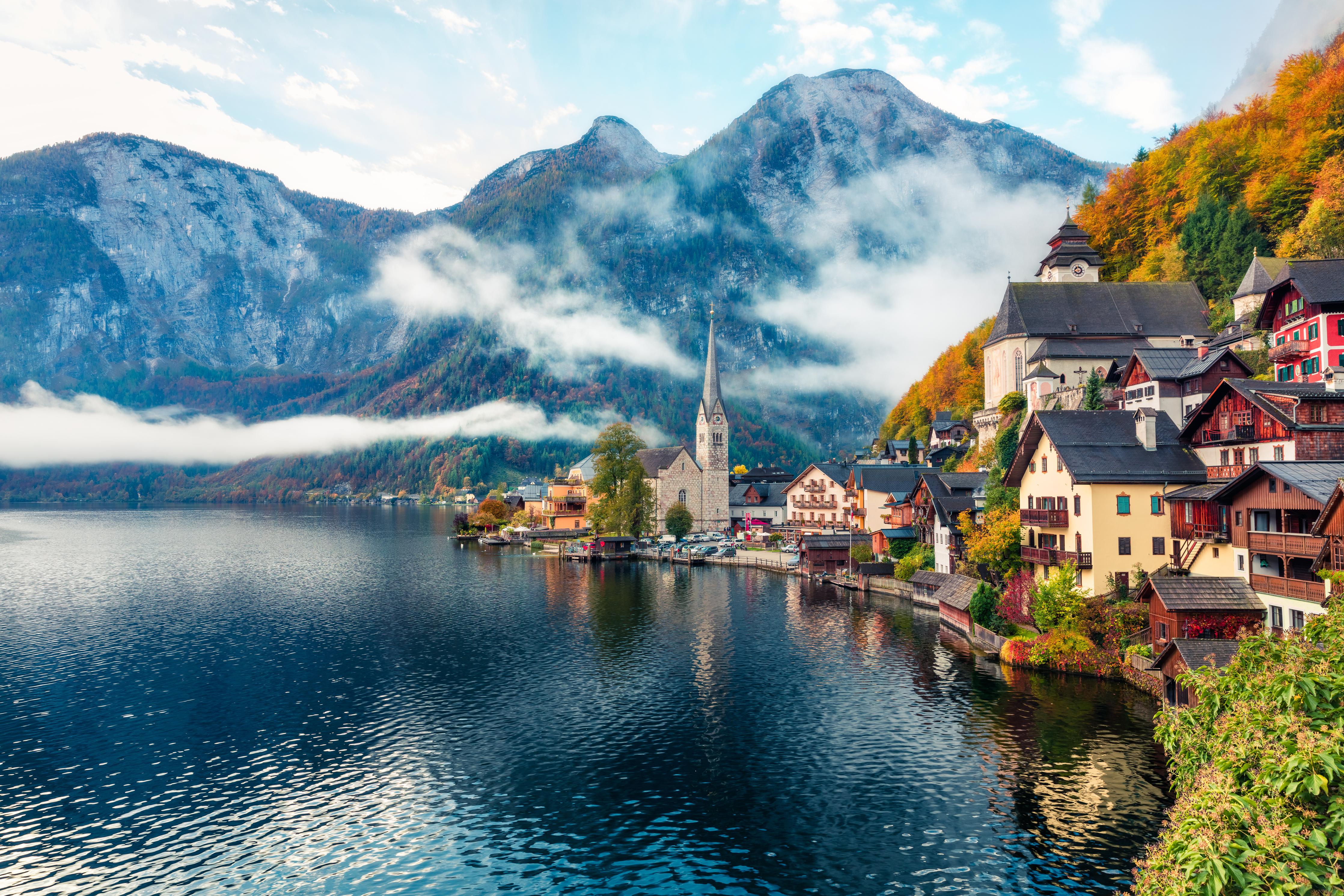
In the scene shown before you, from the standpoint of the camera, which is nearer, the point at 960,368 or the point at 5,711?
the point at 5,711

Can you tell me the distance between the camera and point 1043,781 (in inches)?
1345

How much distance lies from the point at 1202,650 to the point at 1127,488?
17.3 metres

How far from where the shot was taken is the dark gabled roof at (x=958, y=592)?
6406 cm

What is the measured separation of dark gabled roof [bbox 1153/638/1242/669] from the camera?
36531 mm

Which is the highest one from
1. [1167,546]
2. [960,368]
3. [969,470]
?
[960,368]

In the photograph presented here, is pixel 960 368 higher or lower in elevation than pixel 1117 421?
higher

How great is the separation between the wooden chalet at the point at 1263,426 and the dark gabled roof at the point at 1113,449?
1.30 meters

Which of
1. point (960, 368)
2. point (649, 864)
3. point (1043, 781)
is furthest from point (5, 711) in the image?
point (960, 368)

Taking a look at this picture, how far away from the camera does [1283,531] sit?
38812 millimetres

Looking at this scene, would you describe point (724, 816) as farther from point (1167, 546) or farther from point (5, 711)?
point (5, 711)

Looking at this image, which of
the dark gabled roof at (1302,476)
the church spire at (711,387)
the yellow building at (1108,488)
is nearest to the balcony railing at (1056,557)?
the yellow building at (1108,488)

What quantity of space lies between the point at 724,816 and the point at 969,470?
7486 cm

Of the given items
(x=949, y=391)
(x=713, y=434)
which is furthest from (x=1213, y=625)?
(x=713, y=434)

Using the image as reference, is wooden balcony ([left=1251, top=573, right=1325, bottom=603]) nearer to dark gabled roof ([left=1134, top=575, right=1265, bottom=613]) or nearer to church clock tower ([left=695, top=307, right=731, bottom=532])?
dark gabled roof ([left=1134, top=575, right=1265, bottom=613])
